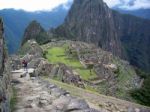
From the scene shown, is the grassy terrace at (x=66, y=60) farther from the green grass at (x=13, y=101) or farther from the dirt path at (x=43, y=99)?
the green grass at (x=13, y=101)

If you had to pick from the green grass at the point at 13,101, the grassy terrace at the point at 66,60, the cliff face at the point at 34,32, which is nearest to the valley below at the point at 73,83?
the grassy terrace at the point at 66,60

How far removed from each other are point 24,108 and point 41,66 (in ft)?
85.1

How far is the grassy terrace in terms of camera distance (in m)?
78.8

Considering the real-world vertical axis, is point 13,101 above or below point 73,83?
above

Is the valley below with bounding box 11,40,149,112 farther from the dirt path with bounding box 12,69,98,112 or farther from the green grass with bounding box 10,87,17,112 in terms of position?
the green grass with bounding box 10,87,17,112

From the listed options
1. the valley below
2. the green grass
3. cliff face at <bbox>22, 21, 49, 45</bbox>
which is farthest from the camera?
cliff face at <bbox>22, 21, 49, 45</bbox>

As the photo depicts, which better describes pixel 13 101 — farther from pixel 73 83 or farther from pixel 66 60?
pixel 66 60

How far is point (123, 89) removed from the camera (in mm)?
73625

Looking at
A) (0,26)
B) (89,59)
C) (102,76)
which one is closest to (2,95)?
(0,26)

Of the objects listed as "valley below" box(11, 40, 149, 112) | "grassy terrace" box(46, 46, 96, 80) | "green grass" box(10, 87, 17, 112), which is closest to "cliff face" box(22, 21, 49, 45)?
"valley below" box(11, 40, 149, 112)

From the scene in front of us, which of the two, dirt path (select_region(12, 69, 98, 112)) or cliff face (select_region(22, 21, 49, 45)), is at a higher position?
cliff face (select_region(22, 21, 49, 45))

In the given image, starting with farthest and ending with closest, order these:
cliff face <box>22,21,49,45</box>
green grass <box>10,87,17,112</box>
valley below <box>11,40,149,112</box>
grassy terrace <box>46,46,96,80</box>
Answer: cliff face <box>22,21,49,45</box>
grassy terrace <box>46,46,96,80</box>
valley below <box>11,40,149,112</box>
green grass <box>10,87,17,112</box>

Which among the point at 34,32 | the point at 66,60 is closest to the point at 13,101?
the point at 66,60

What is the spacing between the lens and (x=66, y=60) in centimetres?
9519
